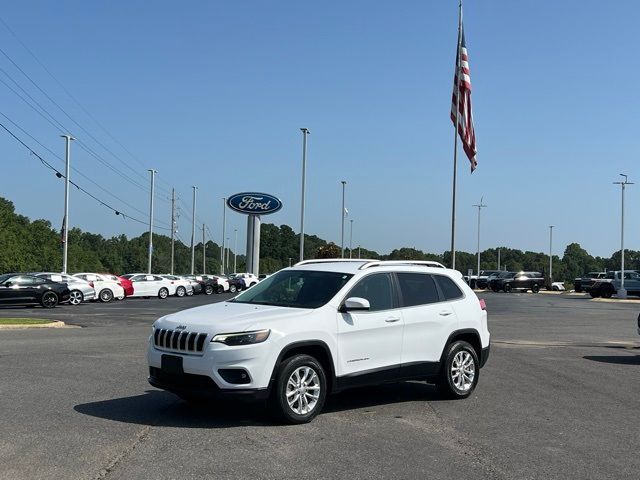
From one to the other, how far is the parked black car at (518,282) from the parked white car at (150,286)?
1122 inches

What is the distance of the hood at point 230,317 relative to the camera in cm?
749

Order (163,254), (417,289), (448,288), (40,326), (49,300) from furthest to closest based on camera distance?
(163,254)
(49,300)
(40,326)
(448,288)
(417,289)

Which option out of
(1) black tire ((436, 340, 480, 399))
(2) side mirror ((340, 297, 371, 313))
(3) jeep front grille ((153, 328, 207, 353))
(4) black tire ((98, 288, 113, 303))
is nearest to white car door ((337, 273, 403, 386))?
(2) side mirror ((340, 297, 371, 313))

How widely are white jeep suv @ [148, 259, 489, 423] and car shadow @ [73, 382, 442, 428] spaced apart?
30 centimetres

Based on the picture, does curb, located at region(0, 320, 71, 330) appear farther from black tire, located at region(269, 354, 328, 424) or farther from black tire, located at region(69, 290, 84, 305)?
black tire, located at region(269, 354, 328, 424)

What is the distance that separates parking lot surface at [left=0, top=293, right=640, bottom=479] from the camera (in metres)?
6.14

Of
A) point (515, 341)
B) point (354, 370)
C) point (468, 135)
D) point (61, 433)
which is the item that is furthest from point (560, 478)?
point (468, 135)

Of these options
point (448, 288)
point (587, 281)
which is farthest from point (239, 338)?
point (587, 281)

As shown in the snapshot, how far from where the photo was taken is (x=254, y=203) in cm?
5441

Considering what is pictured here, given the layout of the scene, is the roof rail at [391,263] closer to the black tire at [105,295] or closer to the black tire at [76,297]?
the black tire at [76,297]

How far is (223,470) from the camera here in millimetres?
5977

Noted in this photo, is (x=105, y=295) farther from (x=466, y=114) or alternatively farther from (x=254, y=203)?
(x=466, y=114)

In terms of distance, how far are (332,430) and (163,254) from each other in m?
141

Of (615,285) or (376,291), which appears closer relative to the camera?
(376,291)
